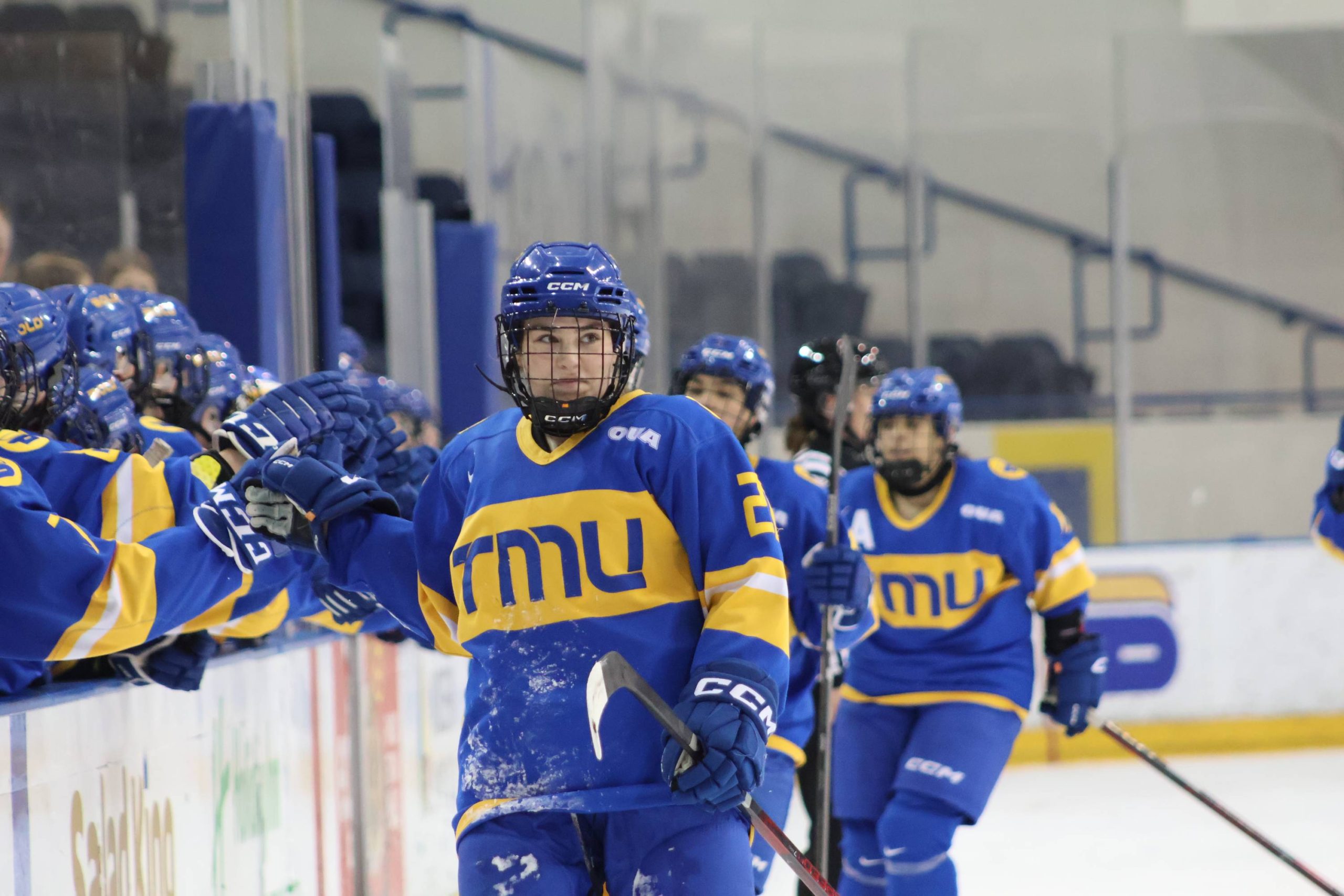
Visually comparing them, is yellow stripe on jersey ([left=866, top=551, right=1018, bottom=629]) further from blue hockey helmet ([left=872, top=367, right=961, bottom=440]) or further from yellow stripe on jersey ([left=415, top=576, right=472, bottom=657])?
yellow stripe on jersey ([left=415, top=576, right=472, bottom=657])

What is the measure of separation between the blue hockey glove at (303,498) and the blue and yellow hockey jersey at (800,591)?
1267 millimetres

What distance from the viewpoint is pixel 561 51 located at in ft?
24.5

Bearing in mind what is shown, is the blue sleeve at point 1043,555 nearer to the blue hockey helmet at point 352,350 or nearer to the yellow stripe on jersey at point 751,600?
the yellow stripe on jersey at point 751,600

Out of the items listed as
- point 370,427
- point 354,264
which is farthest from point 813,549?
point 354,264

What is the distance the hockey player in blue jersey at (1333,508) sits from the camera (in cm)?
456

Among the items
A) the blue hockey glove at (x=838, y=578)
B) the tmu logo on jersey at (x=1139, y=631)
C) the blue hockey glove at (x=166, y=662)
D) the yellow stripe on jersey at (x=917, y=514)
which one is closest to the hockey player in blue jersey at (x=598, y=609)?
the blue hockey glove at (x=166, y=662)

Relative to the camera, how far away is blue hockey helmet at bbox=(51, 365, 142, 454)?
2.71 meters

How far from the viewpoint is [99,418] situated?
2756 mm

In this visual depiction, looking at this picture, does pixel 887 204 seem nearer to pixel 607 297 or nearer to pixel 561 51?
pixel 561 51

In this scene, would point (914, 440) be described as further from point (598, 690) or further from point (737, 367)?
point (598, 690)

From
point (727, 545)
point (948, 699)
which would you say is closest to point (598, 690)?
point (727, 545)

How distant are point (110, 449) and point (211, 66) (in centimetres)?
163

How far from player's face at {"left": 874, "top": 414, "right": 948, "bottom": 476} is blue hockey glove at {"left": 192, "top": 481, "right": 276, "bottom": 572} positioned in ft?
5.87

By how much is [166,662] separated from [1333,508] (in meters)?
3.29
